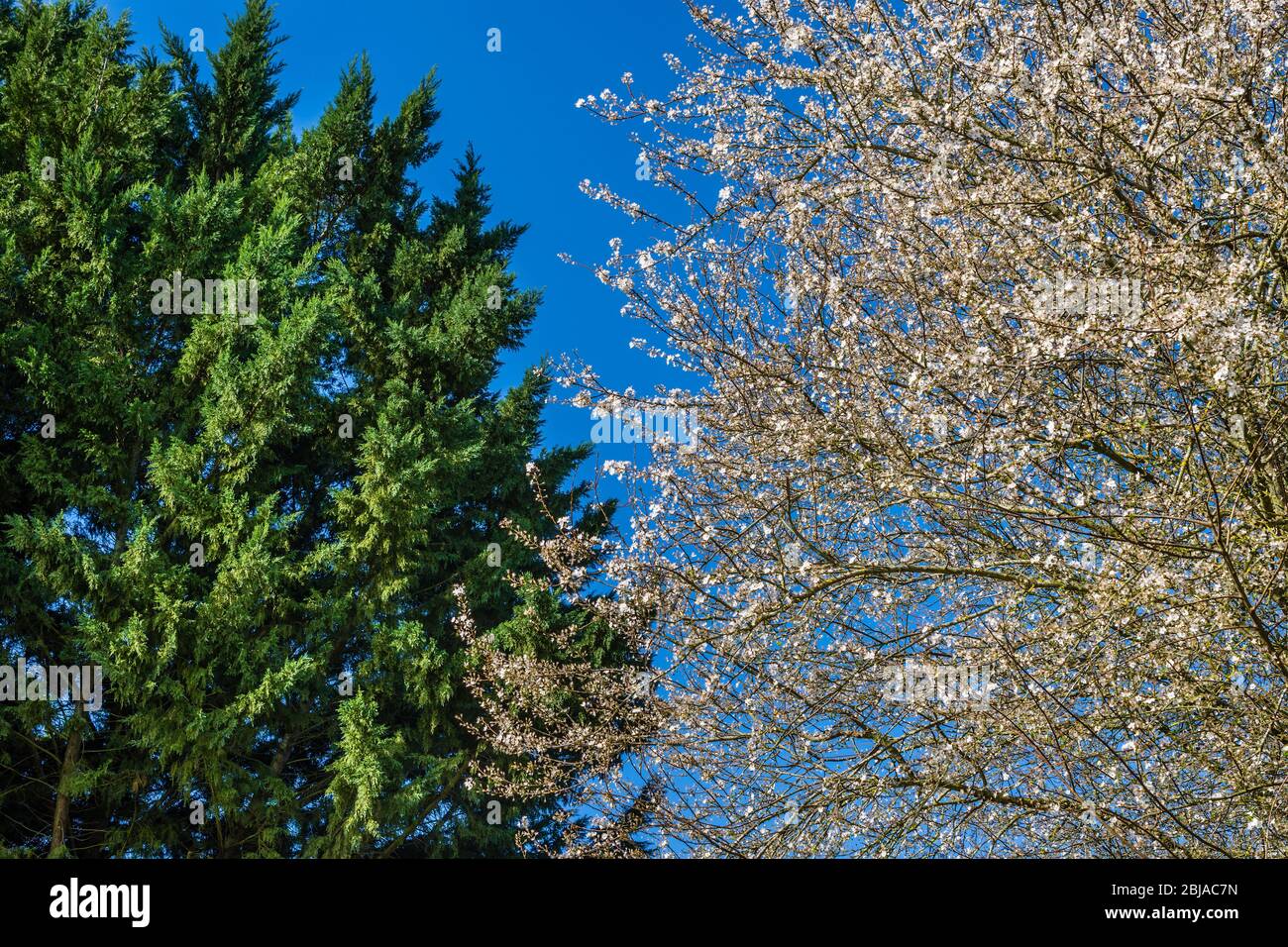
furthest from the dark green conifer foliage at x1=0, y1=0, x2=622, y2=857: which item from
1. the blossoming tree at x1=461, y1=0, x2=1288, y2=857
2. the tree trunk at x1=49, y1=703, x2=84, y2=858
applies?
the blossoming tree at x1=461, y1=0, x2=1288, y2=857

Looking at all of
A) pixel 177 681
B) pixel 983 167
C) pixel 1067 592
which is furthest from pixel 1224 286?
pixel 177 681

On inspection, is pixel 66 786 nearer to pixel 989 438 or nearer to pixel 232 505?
pixel 232 505

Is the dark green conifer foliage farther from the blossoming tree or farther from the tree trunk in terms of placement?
A: the blossoming tree

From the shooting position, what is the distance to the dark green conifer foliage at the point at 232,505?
10008mm

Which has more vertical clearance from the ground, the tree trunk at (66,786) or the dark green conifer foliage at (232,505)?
the dark green conifer foliage at (232,505)

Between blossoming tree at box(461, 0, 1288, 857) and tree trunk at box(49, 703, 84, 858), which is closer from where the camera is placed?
blossoming tree at box(461, 0, 1288, 857)

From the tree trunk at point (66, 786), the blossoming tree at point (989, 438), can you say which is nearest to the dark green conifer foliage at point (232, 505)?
the tree trunk at point (66, 786)

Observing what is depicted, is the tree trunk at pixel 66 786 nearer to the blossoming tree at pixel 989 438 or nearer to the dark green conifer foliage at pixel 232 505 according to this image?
the dark green conifer foliage at pixel 232 505

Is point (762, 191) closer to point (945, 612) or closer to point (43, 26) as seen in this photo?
point (945, 612)

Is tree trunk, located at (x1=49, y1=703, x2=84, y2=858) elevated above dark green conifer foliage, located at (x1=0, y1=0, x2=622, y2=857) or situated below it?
below

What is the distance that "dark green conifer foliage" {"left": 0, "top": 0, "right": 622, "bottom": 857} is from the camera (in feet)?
32.8

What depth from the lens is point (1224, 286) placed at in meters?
4.13

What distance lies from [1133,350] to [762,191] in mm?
2202

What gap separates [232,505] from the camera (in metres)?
10.6
